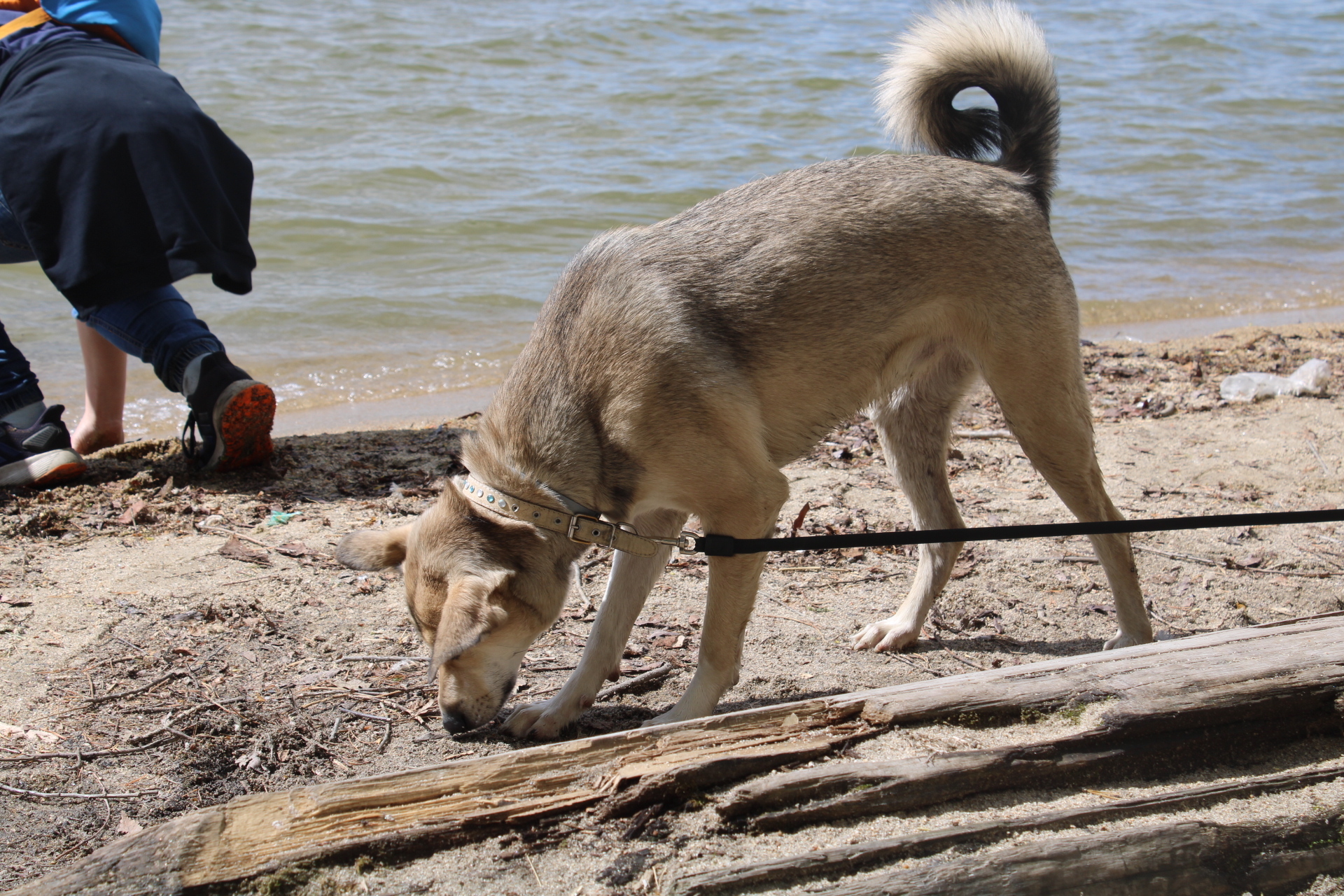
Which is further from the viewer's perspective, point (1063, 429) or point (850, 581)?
point (850, 581)

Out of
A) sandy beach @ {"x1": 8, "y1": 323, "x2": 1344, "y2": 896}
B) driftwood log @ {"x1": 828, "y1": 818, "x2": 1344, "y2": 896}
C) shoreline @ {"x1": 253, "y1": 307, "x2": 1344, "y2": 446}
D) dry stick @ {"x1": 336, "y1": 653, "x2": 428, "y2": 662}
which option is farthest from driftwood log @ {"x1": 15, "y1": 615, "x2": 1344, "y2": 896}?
shoreline @ {"x1": 253, "y1": 307, "x2": 1344, "y2": 446}

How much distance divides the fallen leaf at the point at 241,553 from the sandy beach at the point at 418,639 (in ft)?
0.04

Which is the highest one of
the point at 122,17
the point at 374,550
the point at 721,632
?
the point at 122,17

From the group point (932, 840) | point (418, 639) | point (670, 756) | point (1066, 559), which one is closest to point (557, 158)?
point (1066, 559)

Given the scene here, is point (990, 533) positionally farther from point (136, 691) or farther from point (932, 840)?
point (136, 691)

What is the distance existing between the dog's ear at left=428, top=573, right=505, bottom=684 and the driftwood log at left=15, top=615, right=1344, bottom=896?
552 mm

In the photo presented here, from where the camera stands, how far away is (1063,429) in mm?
3635

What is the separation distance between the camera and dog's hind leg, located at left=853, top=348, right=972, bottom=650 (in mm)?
3928

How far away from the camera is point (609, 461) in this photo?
10.5 feet

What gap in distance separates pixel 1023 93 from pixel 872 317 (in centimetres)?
129

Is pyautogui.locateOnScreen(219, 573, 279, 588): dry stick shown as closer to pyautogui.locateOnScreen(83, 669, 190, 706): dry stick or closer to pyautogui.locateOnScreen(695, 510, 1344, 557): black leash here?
pyautogui.locateOnScreen(83, 669, 190, 706): dry stick

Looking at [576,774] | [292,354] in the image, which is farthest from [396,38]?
[576,774]

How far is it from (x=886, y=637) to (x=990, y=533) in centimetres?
111

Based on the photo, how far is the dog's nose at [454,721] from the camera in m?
3.12
